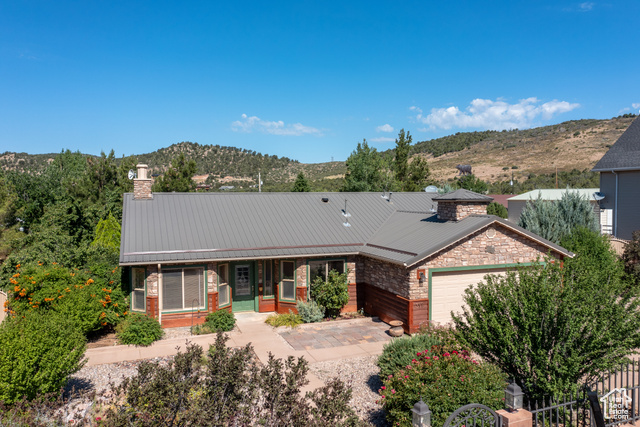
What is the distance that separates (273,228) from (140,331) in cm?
641

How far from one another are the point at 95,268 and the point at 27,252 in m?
6.15

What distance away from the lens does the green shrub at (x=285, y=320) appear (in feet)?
49.2

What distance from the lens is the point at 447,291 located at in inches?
564

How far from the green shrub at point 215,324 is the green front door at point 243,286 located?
5.76 ft

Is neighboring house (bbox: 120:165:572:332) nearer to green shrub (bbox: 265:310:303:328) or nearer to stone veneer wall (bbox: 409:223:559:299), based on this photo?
stone veneer wall (bbox: 409:223:559:299)

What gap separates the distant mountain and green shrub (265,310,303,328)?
35.6 m

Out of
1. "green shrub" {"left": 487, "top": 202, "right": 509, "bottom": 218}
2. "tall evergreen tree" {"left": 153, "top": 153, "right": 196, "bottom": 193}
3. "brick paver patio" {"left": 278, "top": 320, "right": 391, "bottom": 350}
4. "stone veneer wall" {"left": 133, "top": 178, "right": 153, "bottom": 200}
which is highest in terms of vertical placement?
"tall evergreen tree" {"left": 153, "top": 153, "right": 196, "bottom": 193}

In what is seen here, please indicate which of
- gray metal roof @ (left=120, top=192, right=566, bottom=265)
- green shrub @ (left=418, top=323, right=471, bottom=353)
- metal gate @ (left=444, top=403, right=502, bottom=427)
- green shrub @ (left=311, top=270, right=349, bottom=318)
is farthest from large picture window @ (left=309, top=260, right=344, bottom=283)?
metal gate @ (left=444, top=403, right=502, bottom=427)

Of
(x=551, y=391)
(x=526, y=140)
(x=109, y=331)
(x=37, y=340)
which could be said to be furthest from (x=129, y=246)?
(x=526, y=140)

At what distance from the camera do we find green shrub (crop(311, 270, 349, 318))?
1589 cm

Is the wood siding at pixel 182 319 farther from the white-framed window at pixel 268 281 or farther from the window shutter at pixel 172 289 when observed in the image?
the white-framed window at pixel 268 281

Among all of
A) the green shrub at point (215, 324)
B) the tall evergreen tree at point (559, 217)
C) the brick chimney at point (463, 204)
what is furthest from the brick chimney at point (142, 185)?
the tall evergreen tree at point (559, 217)

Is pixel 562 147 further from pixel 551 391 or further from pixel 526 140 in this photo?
pixel 551 391

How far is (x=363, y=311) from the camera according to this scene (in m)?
16.6
